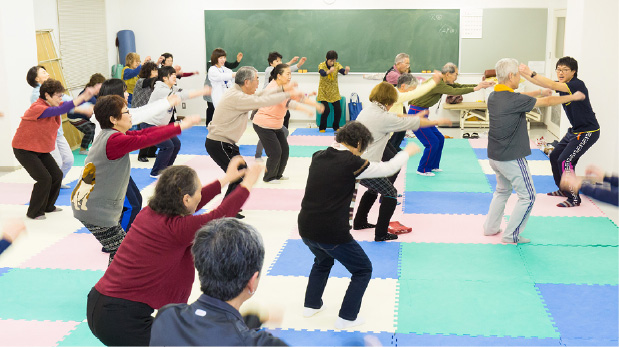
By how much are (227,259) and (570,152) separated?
22.5 feet

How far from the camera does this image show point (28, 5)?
34.9 feet

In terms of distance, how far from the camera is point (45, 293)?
590 cm

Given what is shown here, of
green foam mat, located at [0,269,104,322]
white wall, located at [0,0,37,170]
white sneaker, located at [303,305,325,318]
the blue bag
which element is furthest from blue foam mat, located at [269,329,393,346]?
the blue bag

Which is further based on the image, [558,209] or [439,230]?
[558,209]

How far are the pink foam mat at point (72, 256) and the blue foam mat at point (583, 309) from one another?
410 centimetres

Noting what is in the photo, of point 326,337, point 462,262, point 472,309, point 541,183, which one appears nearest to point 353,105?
point 541,183

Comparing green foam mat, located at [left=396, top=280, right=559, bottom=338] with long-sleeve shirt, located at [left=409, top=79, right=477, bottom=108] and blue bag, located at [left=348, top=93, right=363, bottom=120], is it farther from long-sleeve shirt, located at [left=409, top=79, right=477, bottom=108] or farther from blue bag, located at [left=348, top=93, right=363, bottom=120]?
blue bag, located at [left=348, top=93, right=363, bottom=120]

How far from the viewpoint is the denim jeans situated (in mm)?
4930

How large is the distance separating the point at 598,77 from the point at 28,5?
8.67m

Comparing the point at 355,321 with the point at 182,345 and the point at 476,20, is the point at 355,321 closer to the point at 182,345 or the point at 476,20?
the point at 182,345

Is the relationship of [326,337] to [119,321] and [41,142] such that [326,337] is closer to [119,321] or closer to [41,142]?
[119,321]

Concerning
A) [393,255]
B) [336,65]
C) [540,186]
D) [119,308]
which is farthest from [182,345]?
[336,65]

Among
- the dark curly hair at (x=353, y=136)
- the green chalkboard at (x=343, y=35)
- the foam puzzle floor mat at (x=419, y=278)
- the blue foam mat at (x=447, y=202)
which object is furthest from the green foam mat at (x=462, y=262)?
the green chalkboard at (x=343, y=35)

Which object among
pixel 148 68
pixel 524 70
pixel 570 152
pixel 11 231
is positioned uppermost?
pixel 524 70
